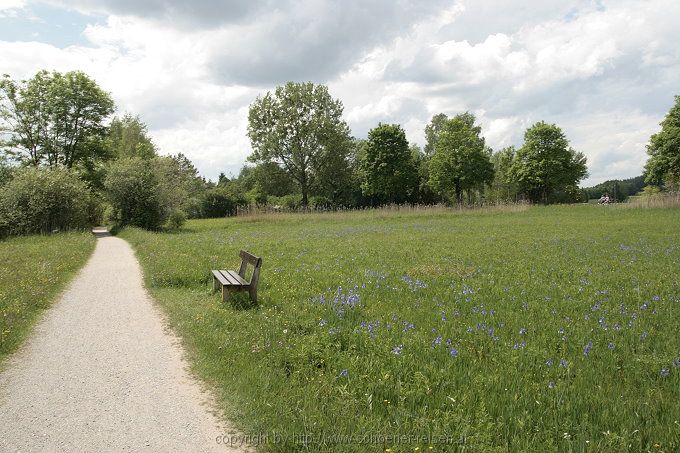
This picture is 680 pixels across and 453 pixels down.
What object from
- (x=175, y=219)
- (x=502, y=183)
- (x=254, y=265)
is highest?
(x=502, y=183)

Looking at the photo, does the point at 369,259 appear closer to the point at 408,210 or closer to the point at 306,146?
the point at 408,210

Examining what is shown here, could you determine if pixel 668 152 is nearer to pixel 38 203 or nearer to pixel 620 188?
pixel 38 203

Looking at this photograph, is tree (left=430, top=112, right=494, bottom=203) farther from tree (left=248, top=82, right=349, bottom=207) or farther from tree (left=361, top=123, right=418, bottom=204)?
tree (left=248, top=82, right=349, bottom=207)

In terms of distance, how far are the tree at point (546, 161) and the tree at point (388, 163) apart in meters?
15.7

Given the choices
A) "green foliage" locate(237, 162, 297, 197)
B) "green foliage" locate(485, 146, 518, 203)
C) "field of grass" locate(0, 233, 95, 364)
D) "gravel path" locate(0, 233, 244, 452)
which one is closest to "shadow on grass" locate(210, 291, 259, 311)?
"gravel path" locate(0, 233, 244, 452)

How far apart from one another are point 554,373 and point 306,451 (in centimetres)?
300

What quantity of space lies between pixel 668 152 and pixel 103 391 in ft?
180

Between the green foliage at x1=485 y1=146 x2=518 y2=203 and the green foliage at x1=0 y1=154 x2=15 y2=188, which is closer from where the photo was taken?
the green foliage at x1=0 y1=154 x2=15 y2=188

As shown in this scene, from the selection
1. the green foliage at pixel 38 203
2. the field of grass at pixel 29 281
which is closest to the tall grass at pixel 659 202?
the field of grass at pixel 29 281

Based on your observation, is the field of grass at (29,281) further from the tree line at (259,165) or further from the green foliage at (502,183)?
the green foliage at (502,183)

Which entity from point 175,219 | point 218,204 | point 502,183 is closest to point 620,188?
point 502,183

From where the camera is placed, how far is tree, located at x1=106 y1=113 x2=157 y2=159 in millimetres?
53906

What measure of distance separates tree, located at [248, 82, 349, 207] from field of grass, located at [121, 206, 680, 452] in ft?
158

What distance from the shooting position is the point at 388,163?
186 ft
